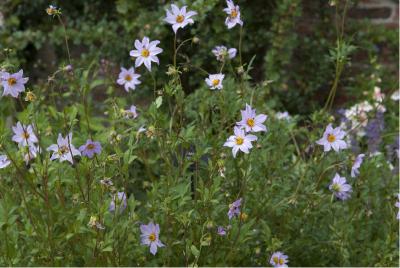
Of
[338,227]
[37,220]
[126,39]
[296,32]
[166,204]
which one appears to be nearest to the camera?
[166,204]

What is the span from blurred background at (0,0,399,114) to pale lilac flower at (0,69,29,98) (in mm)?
1760

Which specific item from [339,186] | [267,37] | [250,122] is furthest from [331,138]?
[267,37]

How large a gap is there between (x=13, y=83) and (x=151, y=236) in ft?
1.43

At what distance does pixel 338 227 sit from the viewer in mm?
1767

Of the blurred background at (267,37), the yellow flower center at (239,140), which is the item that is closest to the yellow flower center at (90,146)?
the yellow flower center at (239,140)

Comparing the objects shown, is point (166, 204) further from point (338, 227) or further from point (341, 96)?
point (341, 96)

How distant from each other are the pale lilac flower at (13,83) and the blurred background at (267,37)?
1760 mm

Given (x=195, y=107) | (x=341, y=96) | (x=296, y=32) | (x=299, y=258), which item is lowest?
(x=299, y=258)

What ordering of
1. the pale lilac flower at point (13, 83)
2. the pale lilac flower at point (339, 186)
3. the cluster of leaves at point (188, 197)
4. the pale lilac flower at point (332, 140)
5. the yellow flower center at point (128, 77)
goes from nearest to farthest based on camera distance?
the pale lilac flower at point (13, 83) < the cluster of leaves at point (188, 197) < the pale lilac flower at point (332, 140) < the pale lilac flower at point (339, 186) < the yellow flower center at point (128, 77)

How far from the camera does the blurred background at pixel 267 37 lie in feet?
10.6

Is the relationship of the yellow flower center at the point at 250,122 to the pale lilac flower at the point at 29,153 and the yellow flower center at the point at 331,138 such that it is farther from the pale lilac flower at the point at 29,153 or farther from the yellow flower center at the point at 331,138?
the pale lilac flower at the point at 29,153

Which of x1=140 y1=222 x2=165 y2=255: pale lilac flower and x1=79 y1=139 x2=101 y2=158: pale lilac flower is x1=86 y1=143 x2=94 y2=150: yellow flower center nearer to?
x1=79 y1=139 x2=101 y2=158: pale lilac flower

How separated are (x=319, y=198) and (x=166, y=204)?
0.48m

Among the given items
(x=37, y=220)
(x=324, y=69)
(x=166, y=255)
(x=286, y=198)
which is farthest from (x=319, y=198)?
(x=324, y=69)
